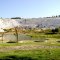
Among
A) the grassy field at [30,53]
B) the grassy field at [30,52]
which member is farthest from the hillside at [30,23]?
the grassy field at [30,53]

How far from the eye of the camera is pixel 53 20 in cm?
12888

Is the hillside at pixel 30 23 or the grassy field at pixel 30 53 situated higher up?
the hillside at pixel 30 23

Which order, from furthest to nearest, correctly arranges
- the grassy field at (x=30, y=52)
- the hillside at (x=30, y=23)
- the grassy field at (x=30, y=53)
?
1. the hillside at (x=30, y=23)
2. the grassy field at (x=30, y=52)
3. the grassy field at (x=30, y=53)

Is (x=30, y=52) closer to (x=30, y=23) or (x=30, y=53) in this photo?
(x=30, y=53)

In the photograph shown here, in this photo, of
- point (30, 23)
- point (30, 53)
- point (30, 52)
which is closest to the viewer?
point (30, 53)

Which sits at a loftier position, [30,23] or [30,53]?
[30,23]

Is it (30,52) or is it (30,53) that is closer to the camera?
(30,53)

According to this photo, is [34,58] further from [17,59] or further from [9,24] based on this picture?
[9,24]

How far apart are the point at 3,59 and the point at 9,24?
97684 millimetres

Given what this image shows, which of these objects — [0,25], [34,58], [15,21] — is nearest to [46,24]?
[15,21]

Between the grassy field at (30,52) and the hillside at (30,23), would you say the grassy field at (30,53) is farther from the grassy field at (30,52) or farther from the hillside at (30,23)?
the hillside at (30,23)

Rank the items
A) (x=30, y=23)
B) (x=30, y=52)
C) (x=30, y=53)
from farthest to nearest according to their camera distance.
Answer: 1. (x=30, y=23)
2. (x=30, y=52)
3. (x=30, y=53)

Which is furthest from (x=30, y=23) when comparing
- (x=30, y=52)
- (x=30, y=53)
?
(x=30, y=53)

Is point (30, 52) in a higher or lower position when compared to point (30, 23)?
lower
